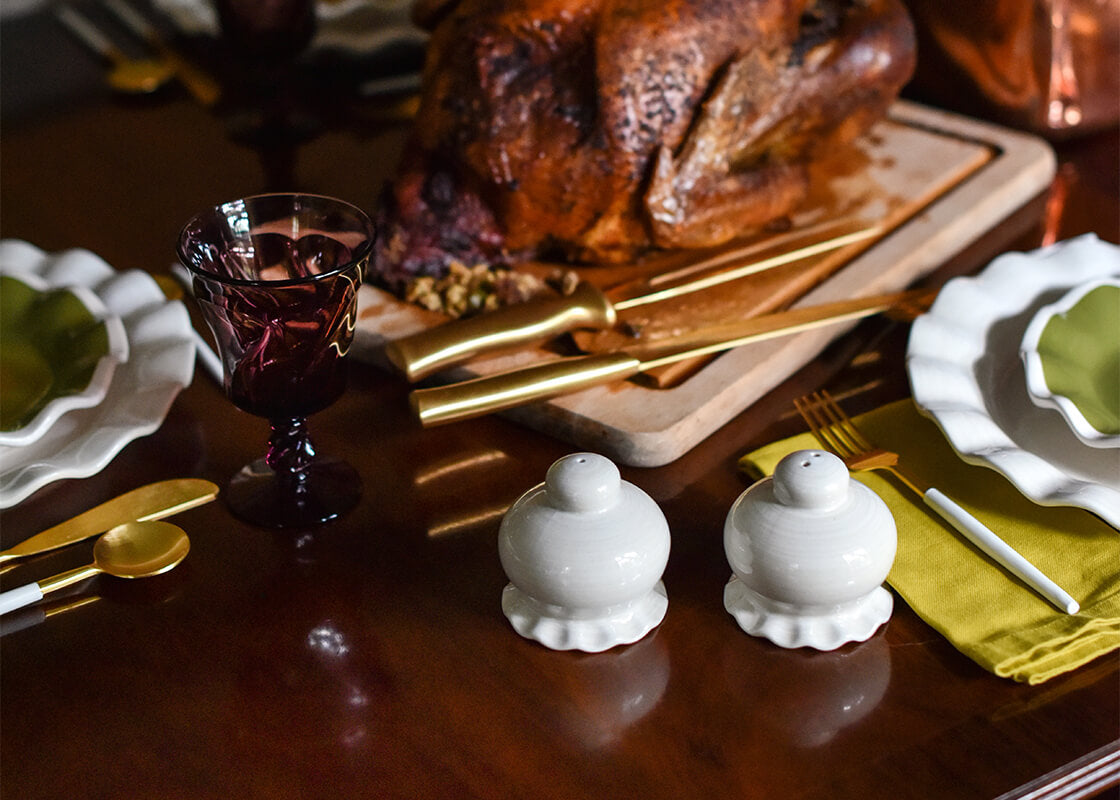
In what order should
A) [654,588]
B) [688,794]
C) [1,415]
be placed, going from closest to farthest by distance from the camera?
[688,794], [654,588], [1,415]

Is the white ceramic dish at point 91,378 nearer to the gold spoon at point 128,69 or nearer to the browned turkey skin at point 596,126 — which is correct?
the browned turkey skin at point 596,126

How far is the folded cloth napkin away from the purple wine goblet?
A: 0.98 feet

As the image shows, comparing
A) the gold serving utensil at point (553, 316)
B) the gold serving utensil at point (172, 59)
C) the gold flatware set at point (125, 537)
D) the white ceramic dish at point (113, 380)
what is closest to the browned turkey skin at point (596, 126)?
the gold serving utensil at point (553, 316)

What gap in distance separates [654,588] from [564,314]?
0.28 m

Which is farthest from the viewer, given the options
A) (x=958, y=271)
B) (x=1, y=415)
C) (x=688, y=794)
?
(x=958, y=271)

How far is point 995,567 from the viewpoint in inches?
27.5

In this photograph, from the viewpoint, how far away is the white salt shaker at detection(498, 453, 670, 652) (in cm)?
63

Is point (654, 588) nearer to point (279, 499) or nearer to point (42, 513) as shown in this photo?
point (279, 499)

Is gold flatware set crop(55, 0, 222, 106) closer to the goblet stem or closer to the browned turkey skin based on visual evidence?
the browned turkey skin

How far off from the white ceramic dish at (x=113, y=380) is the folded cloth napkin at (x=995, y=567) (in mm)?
426

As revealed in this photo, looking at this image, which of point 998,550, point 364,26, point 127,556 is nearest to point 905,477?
point 998,550

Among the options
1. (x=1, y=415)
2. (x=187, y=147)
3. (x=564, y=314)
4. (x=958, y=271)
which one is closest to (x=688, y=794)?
(x=564, y=314)

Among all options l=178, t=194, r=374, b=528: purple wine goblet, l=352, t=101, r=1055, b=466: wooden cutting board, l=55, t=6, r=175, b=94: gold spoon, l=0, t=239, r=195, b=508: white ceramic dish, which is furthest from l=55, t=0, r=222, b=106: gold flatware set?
l=178, t=194, r=374, b=528: purple wine goblet

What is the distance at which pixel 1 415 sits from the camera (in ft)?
2.75
